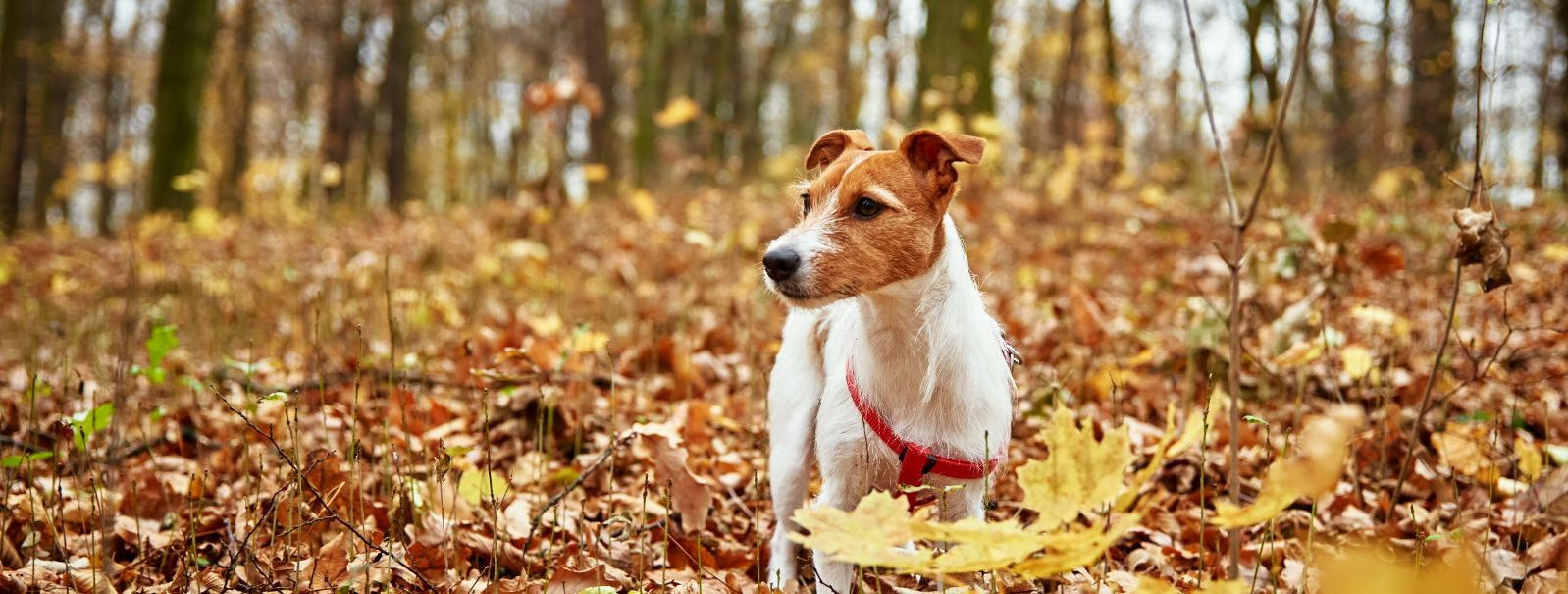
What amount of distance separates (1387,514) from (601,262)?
686 cm

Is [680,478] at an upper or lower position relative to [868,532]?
lower

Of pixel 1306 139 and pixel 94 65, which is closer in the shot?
pixel 1306 139

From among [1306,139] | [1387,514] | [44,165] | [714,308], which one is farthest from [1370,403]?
[44,165]

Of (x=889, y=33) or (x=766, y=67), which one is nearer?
(x=889, y=33)

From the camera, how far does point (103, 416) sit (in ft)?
8.89

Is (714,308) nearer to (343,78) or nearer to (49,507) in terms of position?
(49,507)

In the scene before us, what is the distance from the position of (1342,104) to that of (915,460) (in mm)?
19474

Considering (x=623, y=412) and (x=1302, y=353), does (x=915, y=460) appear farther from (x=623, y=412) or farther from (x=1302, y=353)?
(x=623, y=412)

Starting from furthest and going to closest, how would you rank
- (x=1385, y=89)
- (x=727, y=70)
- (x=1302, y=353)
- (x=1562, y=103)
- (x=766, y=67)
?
(x=766, y=67)
(x=727, y=70)
(x=1385, y=89)
(x=1562, y=103)
(x=1302, y=353)

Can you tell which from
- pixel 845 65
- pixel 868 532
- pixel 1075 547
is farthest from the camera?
pixel 845 65

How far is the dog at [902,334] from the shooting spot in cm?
261

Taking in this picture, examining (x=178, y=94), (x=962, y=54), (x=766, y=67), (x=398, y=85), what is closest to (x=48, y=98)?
(x=398, y=85)

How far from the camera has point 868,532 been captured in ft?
4.89

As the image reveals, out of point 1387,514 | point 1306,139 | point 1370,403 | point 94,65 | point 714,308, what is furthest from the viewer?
point 94,65
